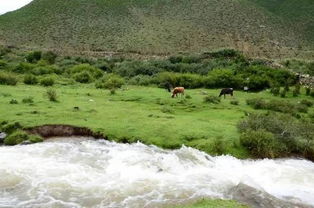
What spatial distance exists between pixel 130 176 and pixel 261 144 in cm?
788

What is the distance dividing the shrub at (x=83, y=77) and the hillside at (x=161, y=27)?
2873 cm

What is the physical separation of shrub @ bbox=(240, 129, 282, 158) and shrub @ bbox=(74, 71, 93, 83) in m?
27.9

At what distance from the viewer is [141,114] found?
3112 centimetres

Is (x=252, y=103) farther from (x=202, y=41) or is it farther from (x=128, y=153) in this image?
(x=202, y=41)

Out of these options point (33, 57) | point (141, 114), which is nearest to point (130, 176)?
point (141, 114)

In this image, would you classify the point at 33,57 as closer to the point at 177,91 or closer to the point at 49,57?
the point at 49,57

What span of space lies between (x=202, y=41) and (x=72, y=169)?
66395mm

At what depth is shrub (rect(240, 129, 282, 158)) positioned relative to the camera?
24.5 m

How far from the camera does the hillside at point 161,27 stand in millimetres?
82688

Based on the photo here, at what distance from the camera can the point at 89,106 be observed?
33.1m

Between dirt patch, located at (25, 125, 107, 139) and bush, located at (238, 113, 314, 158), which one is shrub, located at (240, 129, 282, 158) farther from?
dirt patch, located at (25, 125, 107, 139)

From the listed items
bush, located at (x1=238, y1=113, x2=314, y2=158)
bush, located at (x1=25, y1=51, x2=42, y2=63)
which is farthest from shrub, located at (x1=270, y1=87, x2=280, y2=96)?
bush, located at (x1=25, y1=51, x2=42, y2=63)

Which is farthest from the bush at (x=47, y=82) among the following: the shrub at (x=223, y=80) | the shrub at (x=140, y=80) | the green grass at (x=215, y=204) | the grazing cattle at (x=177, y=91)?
the green grass at (x=215, y=204)

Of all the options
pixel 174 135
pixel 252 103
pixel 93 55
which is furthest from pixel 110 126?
pixel 93 55
